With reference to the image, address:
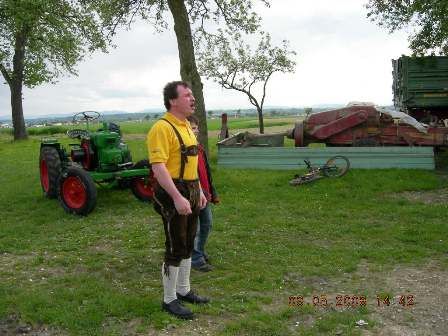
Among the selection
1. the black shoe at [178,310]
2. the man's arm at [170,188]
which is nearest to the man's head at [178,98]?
the man's arm at [170,188]

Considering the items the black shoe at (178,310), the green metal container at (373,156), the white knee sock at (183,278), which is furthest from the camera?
the green metal container at (373,156)

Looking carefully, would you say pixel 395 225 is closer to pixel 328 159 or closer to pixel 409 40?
pixel 328 159

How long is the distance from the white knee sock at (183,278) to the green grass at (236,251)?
10.0 inches

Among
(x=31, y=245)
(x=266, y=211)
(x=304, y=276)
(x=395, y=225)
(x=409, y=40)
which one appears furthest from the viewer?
(x=409, y=40)

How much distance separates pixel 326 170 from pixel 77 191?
485 cm

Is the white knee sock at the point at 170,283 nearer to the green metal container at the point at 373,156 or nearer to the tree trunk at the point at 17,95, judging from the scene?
the green metal container at the point at 373,156

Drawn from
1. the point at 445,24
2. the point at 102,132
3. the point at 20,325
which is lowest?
the point at 20,325

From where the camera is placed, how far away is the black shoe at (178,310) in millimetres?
4473

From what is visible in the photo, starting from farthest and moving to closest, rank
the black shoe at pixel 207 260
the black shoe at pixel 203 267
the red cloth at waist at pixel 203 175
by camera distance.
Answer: the black shoe at pixel 207 260 → the black shoe at pixel 203 267 → the red cloth at waist at pixel 203 175

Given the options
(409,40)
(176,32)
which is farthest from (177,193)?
(409,40)

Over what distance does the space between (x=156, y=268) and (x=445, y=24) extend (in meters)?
8.72

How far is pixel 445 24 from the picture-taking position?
37.3 feet

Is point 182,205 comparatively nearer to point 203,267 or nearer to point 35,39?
point 203,267

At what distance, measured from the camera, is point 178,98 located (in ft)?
14.4
